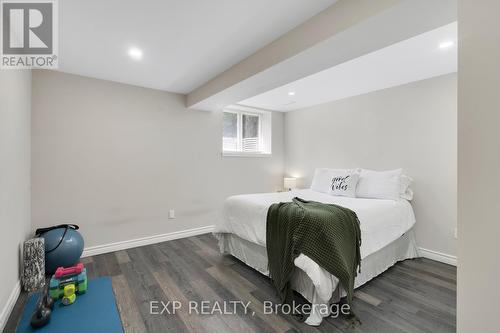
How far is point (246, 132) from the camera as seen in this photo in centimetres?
473

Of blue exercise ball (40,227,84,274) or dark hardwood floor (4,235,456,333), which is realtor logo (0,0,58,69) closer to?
blue exercise ball (40,227,84,274)

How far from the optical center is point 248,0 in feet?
5.20

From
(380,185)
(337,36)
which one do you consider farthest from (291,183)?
(337,36)

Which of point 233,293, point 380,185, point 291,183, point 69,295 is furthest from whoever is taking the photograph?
point 291,183

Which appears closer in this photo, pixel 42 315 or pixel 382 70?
pixel 42 315

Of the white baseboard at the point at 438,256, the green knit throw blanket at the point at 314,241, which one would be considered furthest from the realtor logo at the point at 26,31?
the white baseboard at the point at 438,256

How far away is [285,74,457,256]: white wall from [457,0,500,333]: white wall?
2170mm

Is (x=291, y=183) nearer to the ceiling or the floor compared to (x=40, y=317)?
nearer to the ceiling

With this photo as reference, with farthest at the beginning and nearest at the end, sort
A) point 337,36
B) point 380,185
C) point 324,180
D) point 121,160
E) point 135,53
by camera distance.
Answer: point 324,180
point 121,160
point 380,185
point 135,53
point 337,36

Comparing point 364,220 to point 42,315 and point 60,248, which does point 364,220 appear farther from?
point 60,248

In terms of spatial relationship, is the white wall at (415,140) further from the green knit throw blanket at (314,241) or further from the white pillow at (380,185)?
the green knit throw blanket at (314,241)

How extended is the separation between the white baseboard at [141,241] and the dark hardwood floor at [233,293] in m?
0.11

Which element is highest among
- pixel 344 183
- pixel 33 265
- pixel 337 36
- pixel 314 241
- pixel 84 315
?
pixel 337 36

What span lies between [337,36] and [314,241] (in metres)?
1.52
